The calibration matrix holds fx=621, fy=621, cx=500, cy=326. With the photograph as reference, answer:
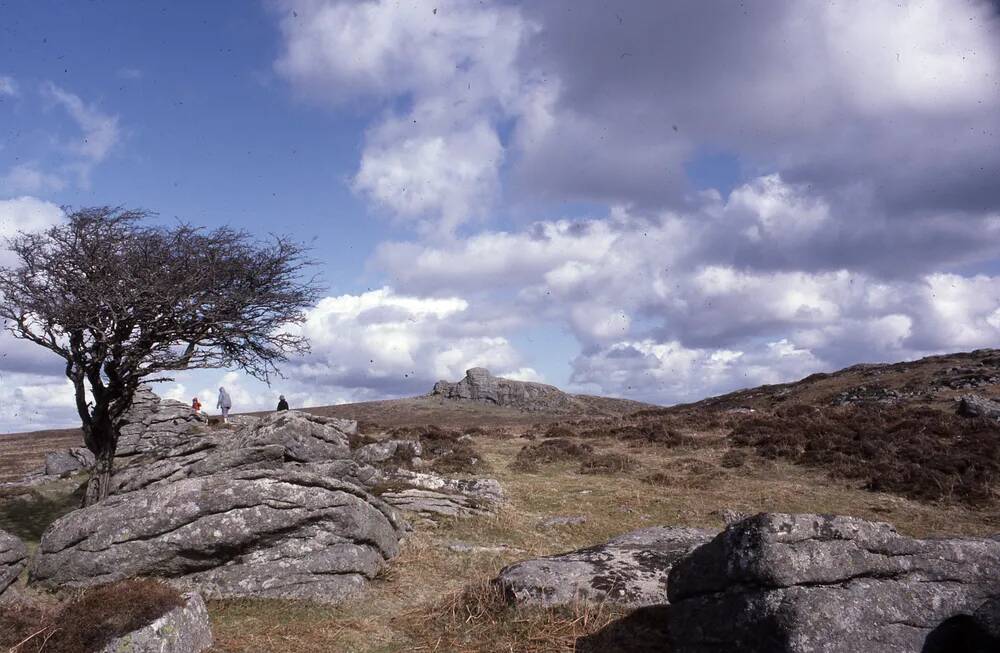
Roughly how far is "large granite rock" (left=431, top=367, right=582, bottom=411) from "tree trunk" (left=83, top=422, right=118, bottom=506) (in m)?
59.5

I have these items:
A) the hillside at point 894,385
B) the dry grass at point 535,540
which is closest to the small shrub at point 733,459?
the dry grass at point 535,540

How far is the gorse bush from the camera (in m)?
17.9

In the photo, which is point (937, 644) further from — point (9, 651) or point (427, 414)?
point (427, 414)

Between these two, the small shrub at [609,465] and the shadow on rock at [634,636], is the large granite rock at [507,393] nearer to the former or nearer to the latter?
the small shrub at [609,465]

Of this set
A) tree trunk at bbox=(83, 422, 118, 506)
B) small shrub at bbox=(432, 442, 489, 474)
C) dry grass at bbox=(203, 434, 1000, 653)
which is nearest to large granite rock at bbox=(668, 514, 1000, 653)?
dry grass at bbox=(203, 434, 1000, 653)

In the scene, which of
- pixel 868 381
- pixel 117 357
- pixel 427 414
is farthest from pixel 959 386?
pixel 427 414

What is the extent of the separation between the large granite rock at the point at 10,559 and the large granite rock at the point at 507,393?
213ft

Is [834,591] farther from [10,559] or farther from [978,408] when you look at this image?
[978,408]

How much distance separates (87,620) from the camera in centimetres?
664

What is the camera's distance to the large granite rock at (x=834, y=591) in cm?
514

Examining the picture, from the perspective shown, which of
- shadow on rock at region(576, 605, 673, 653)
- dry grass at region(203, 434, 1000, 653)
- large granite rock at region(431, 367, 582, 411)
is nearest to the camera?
shadow on rock at region(576, 605, 673, 653)

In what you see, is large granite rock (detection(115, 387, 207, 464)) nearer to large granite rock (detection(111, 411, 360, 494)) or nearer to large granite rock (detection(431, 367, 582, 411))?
large granite rock (detection(111, 411, 360, 494))

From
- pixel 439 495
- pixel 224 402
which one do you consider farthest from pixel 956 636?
pixel 224 402

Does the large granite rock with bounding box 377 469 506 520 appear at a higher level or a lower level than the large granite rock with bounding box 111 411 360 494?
lower
